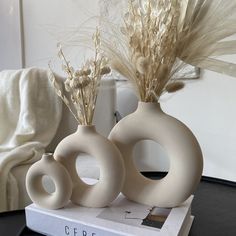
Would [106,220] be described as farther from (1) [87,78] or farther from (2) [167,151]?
(1) [87,78]

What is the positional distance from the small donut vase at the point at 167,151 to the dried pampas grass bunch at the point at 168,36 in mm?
54

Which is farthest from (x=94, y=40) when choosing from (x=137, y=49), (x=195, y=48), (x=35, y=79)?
(x=35, y=79)

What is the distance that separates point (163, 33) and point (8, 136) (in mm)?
1167

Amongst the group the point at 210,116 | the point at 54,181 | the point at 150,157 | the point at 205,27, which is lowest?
the point at 150,157

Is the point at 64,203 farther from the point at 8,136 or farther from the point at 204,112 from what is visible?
the point at 204,112

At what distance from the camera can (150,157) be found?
5.83ft

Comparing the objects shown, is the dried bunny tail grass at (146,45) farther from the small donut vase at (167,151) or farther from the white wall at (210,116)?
the white wall at (210,116)

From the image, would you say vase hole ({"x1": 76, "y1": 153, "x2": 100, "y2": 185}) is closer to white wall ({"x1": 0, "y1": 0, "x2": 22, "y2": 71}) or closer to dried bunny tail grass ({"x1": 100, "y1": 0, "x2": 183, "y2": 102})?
dried bunny tail grass ({"x1": 100, "y1": 0, "x2": 183, "y2": 102})

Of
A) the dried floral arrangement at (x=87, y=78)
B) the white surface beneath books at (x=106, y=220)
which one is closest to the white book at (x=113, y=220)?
the white surface beneath books at (x=106, y=220)

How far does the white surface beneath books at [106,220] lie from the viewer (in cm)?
57

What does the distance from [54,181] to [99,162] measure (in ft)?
0.34

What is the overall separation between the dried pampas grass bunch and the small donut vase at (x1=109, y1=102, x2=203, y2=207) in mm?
54

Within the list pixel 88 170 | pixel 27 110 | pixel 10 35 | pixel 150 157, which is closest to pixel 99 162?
pixel 88 170

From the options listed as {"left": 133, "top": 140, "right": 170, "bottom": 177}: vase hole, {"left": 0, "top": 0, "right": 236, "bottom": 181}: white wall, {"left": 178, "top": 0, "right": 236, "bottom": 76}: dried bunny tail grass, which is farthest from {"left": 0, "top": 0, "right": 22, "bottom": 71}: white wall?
{"left": 178, "top": 0, "right": 236, "bottom": 76}: dried bunny tail grass
